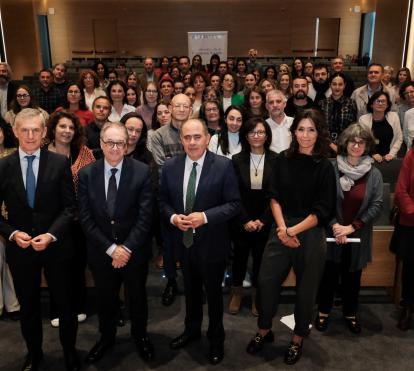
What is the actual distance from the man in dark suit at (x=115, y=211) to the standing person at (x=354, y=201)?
50.2 inches

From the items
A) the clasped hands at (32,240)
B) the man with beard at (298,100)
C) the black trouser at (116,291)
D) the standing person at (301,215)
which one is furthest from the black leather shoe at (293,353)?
the man with beard at (298,100)

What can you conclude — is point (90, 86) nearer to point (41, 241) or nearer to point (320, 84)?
point (320, 84)

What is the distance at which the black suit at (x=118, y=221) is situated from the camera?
2.39 metres

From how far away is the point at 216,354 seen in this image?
104 inches

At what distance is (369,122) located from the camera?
4.00 meters

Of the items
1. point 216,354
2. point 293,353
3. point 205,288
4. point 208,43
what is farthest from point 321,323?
point 208,43

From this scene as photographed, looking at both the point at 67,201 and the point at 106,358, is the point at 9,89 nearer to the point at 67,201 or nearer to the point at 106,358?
the point at 67,201

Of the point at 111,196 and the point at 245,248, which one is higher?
the point at 111,196

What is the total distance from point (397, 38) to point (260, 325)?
37.5 feet

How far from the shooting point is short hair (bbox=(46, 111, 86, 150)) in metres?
2.87

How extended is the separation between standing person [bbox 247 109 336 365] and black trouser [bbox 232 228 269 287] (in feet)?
1.28

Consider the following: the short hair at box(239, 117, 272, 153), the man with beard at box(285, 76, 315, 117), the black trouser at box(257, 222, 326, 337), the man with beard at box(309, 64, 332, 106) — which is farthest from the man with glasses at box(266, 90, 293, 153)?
the man with beard at box(309, 64, 332, 106)

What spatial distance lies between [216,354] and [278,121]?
205 cm

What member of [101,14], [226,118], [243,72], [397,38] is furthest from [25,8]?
[226,118]
